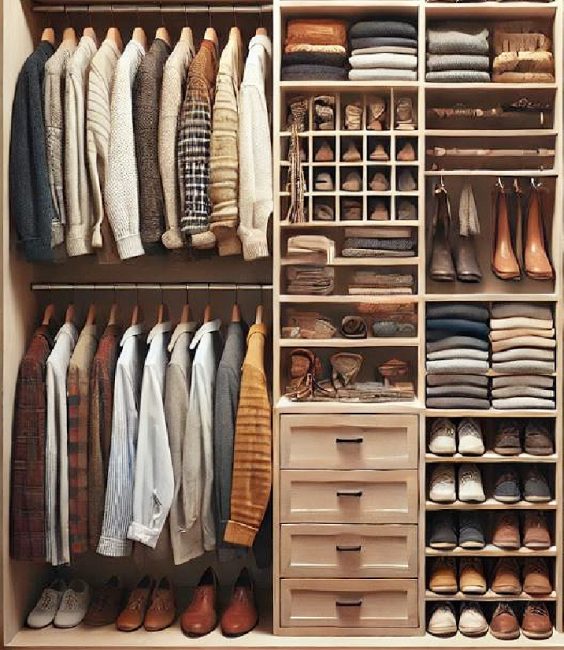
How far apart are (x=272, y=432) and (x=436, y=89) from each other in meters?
1.26

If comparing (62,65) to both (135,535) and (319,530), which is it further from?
(319,530)

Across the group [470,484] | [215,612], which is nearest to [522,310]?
[470,484]

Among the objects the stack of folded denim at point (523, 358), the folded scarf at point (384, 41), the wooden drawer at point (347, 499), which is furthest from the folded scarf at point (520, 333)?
the folded scarf at point (384, 41)

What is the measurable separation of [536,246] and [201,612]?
5.45ft

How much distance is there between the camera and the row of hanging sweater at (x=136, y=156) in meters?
3.09

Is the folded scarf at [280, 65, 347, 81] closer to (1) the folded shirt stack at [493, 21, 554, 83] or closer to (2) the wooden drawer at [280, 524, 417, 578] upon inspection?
(1) the folded shirt stack at [493, 21, 554, 83]

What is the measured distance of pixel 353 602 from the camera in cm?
312

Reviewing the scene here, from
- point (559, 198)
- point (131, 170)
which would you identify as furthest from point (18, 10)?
point (559, 198)

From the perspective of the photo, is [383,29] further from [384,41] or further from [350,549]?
[350,549]

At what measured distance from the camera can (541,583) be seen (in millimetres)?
3137

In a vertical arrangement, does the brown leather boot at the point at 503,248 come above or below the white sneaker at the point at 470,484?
above

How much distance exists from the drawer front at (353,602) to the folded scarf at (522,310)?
94cm

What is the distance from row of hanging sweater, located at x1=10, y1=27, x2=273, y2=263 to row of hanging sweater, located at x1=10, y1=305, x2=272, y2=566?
0.39m

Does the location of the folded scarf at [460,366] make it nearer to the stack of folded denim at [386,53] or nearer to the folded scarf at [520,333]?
the folded scarf at [520,333]
